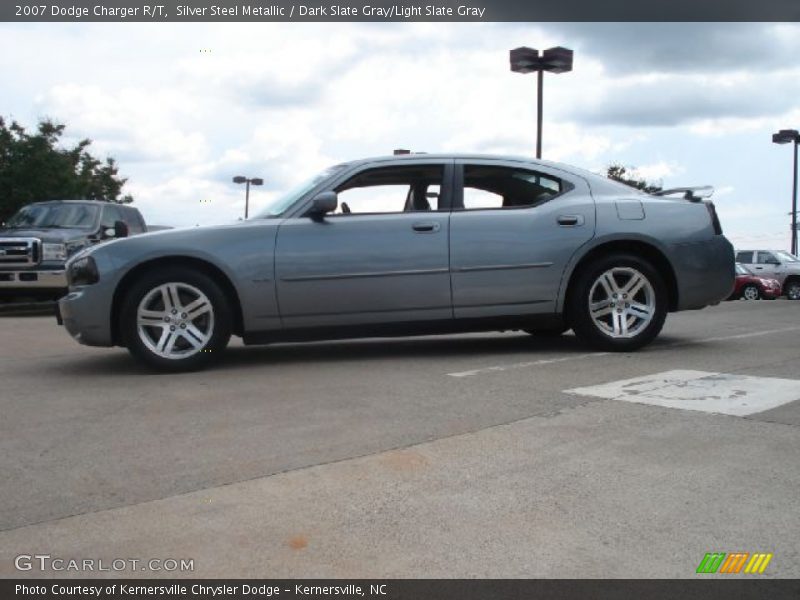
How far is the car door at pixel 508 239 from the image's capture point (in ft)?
20.7

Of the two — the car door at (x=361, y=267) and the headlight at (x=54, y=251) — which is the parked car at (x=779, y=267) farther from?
the car door at (x=361, y=267)

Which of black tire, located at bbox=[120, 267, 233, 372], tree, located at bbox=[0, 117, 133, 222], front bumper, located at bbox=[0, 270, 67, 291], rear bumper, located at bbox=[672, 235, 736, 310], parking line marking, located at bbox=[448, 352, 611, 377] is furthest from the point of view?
tree, located at bbox=[0, 117, 133, 222]

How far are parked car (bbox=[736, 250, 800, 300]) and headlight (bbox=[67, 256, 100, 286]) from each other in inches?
952

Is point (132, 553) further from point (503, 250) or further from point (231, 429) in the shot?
point (503, 250)

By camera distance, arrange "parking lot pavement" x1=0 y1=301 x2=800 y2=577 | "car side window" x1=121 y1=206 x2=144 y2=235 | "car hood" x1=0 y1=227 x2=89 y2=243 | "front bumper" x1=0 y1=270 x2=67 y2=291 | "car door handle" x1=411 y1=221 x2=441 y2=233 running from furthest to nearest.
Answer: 1. "car side window" x1=121 y1=206 x2=144 y2=235
2. "car hood" x1=0 y1=227 x2=89 y2=243
3. "front bumper" x1=0 y1=270 x2=67 y2=291
4. "car door handle" x1=411 y1=221 x2=441 y2=233
5. "parking lot pavement" x1=0 y1=301 x2=800 y2=577

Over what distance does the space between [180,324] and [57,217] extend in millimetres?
8922

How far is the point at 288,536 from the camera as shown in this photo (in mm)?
2943

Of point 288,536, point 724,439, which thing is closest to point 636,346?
point 724,439

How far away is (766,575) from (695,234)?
444 centimetres

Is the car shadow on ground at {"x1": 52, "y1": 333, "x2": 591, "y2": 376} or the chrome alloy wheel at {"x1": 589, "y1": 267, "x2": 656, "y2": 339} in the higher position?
the chrome alloy wheel at {"x1": 589, "y1": 267, "x2": 656, "y2": 339}

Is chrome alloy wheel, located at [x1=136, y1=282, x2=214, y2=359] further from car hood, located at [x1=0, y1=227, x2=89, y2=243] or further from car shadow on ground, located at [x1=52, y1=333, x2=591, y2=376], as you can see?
car hood, located at [x1=0, y1=227, x2=89, y2=243]

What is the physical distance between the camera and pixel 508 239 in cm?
638

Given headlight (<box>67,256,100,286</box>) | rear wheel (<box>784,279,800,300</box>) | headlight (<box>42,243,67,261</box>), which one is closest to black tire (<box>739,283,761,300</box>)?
rear wheel (<box>784,279,800,300</box>)

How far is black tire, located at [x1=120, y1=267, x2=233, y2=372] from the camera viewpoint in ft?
19.6
